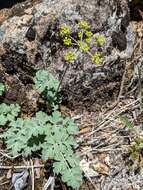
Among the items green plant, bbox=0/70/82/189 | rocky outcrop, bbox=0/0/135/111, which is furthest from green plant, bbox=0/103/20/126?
rocky outcrop, bbox=0/0/135/111

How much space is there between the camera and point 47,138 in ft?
11.0

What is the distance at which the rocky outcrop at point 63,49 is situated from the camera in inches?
140

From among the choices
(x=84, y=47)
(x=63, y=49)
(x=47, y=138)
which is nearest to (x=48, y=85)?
(x=63, y=49)

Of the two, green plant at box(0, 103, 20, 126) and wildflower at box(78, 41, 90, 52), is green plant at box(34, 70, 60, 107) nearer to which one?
green plant at box(0, 103, 20, 126)

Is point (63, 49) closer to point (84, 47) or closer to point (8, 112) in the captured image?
point (84, 47)

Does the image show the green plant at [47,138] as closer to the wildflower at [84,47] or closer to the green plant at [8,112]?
the green plant at [8,112]

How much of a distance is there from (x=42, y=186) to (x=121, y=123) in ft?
2.46

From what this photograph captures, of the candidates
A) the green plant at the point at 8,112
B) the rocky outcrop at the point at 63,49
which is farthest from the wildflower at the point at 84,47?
the green plant at the point at 8,112

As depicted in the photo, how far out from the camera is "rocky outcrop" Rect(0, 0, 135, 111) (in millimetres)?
3562

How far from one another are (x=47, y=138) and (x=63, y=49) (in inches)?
26.9

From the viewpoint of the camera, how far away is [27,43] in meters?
3.63

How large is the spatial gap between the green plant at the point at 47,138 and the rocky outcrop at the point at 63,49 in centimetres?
17

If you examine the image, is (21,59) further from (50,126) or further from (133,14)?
(133,14)

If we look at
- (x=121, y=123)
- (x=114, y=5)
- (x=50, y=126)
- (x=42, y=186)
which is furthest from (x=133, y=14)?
(x=42, y=186)
